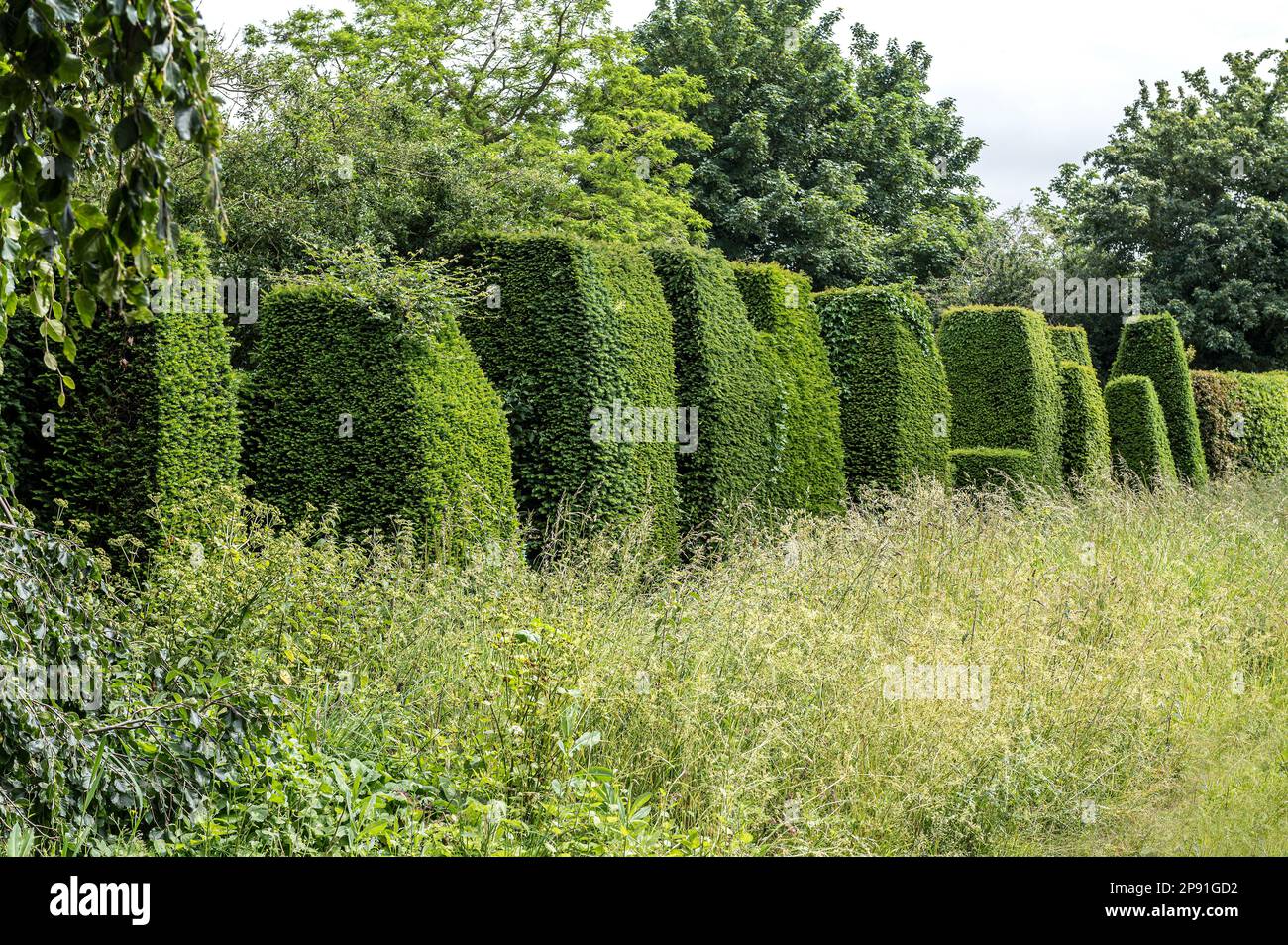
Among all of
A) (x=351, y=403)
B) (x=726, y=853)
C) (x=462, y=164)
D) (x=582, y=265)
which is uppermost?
(x=462, y=164)

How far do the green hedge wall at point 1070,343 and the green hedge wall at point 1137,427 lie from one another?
0.81 metres

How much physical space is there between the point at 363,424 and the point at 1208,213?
92.4 ft

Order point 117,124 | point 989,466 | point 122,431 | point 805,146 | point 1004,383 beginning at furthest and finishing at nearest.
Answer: point 805,146 < point 1004,383 < point 989,466 < point 122,431 < point 117,124

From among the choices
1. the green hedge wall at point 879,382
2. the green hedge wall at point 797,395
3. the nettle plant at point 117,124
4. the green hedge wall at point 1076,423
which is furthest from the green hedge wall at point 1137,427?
the nettle plant at point 117,124

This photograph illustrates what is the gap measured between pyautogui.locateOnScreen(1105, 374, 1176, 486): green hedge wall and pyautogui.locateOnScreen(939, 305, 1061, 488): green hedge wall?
2579mm

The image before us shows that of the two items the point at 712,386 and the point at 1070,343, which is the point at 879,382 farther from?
the point at 1070,343

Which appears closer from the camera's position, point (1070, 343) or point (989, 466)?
point (989, 466)

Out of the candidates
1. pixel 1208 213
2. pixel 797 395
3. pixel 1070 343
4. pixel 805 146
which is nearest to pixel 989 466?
pixel 797 395

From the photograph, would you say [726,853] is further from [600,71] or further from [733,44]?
[733,44]

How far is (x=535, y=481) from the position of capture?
945 centimetres

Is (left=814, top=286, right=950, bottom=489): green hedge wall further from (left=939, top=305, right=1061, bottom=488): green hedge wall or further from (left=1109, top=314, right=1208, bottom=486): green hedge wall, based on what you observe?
(left=1109, top=314, right=1208, bottom=486): green hedge wall

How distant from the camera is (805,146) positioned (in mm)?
27047
